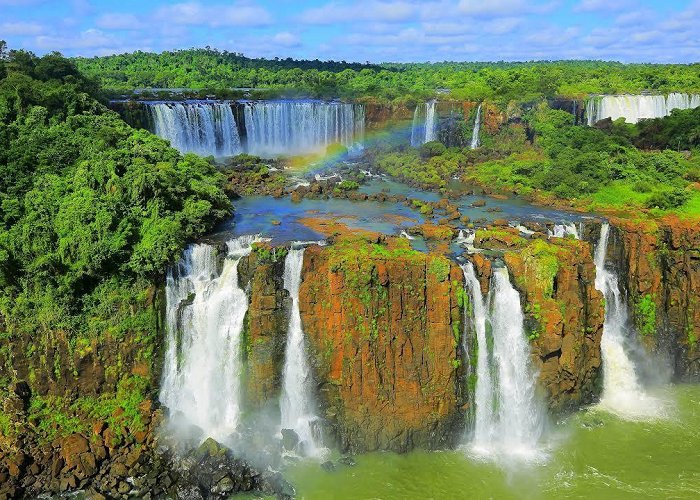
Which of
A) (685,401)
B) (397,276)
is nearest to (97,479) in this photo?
(397,276)

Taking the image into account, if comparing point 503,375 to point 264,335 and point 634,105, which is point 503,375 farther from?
point 634,105

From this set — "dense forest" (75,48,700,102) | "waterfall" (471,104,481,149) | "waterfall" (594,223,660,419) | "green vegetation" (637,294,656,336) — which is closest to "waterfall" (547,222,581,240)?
"waterfall" (594,223,660,419)

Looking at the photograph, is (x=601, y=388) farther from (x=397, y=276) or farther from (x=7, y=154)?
(x=7, y=154)

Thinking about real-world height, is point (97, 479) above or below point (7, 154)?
below

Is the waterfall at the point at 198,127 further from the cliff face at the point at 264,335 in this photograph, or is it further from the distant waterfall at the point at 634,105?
the distant waterfall at the point at 634,105

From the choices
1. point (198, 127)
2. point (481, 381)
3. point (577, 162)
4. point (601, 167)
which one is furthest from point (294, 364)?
point (198, 127)

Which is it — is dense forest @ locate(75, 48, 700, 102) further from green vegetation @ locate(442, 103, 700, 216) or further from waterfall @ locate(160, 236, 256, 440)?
waterfall @ locate(160, 236, 256, 440)
